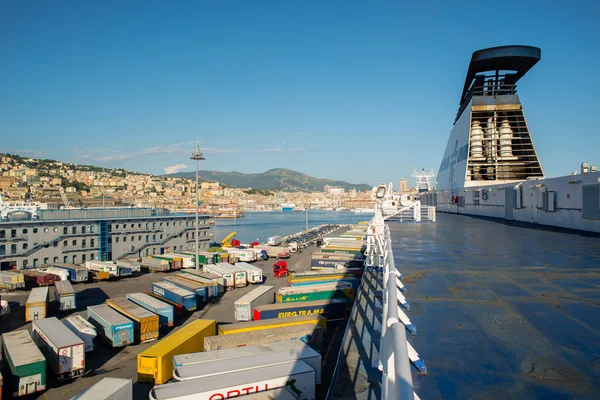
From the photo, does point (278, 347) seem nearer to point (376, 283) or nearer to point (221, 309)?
point (376, 283)

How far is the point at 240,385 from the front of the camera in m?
8.62

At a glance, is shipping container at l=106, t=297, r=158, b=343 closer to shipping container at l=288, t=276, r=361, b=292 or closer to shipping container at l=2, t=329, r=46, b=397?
shipping container at l=2, t=329, r=46, b=397

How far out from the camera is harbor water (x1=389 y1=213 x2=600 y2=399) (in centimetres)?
339

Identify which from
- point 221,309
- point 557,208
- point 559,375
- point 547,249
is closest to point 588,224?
point 557,208

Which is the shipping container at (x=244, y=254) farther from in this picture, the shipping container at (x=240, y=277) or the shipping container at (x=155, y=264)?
the shipping container at (x=240, y=277)

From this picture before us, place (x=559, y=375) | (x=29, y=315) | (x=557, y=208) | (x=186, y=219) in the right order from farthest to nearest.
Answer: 1. (x=186, y=219)
2. (x=29, y=315)
3. (x=557, y=208)
4. (x=559, y=375)

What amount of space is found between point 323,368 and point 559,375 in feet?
46.9

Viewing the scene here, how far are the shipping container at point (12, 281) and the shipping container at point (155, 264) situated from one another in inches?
476

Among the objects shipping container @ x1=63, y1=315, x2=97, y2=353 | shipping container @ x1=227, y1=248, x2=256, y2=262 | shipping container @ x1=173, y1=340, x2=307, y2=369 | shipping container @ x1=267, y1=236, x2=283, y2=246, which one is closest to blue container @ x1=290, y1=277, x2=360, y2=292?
shipping container @ x1=63, y1=315, x2=97, y2=353

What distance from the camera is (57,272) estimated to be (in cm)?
3578

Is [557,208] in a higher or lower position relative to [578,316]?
higher

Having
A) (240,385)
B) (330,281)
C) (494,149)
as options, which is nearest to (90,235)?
(330,281)

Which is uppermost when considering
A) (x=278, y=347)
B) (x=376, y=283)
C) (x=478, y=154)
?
(x=478, y=154)

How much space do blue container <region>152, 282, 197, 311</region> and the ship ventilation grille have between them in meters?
31.2
